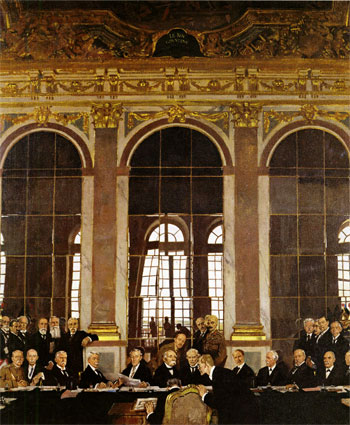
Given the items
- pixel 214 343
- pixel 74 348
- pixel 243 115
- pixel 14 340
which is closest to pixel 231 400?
pixel 214 343

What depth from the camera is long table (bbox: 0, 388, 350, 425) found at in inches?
340

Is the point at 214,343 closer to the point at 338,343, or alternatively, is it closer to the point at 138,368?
the point at 138,368

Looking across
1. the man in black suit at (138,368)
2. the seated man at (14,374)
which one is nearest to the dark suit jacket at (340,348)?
the man in black suit at (138,368)

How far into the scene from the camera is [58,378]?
905 cm

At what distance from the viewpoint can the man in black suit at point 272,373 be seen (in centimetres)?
901

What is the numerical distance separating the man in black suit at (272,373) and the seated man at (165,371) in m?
1.18

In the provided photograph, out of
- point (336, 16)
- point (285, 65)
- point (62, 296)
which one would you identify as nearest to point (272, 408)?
point (62, 296)

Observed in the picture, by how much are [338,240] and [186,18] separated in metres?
3.95

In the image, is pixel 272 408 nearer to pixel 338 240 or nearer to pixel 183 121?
pixel 338 240

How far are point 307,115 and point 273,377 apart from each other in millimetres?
3839

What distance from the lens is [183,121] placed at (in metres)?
9.74

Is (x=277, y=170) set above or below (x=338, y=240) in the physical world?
above

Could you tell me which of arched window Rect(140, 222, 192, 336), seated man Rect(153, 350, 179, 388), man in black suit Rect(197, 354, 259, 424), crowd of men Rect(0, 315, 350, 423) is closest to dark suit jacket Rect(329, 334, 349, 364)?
crowd of men Rect(0, 315, 350, 423)

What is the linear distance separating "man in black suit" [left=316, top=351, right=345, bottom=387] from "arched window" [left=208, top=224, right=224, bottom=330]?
4.95 feet
